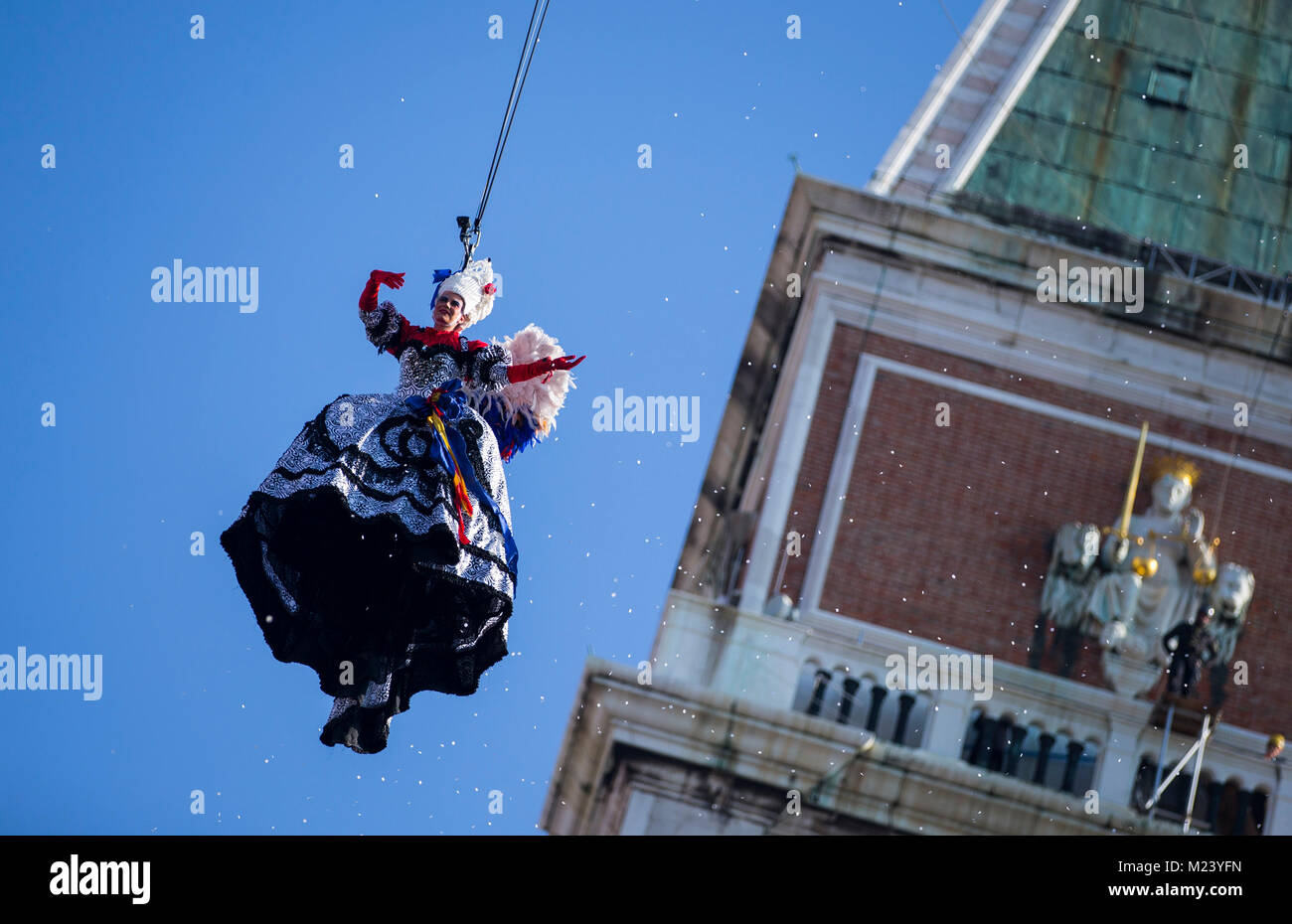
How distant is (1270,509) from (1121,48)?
5.20 m

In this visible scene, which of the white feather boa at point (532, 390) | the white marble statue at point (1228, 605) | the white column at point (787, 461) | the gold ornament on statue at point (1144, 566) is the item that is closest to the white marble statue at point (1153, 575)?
the gold ornament on statue at point (1144, 566)

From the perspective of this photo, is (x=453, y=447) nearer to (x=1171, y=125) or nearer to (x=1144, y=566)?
(x=1144, y=566)

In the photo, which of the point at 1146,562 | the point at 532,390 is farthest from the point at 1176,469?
the point at 532,390

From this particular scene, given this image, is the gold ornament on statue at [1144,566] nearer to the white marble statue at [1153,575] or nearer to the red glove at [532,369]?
the white marble statue at [1153,575]

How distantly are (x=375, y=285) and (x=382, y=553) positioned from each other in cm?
170

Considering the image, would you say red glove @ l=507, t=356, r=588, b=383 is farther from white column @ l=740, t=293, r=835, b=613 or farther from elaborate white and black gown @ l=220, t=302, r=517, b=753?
white column @ l=740, t=293, r=835, b=613

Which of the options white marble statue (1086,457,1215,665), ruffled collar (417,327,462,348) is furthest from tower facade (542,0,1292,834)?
ruffled collar (417,327,462,348)

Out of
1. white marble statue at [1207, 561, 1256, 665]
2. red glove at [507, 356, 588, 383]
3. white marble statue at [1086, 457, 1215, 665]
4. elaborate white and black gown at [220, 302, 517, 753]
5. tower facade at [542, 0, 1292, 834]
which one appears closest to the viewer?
elaborate white and black gown at [220, 302, 517, 753]

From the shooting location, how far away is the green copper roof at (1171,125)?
2233 centimetres

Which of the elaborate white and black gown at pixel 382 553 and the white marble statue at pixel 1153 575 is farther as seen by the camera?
the white marble statue at pixel 1153 575

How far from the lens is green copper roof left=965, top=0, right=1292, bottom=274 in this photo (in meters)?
22.3

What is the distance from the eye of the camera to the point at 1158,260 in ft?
69.6
